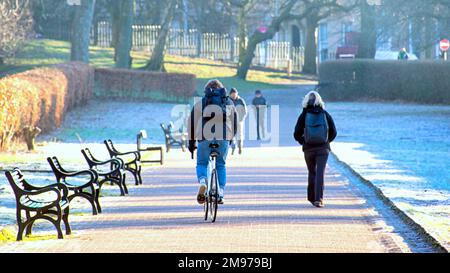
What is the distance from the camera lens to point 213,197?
14.0 meters

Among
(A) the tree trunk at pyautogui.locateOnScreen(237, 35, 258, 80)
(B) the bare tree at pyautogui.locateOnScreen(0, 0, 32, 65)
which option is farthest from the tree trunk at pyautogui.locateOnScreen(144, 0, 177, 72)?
(A) the tree trunk at pyautogui.locateOnScreen(237, 35, 258, 80)

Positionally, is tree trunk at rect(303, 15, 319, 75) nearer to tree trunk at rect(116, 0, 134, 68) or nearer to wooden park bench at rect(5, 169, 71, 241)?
tree trunk at rect(116, 0, 134, 68)

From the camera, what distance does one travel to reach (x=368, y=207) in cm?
1571

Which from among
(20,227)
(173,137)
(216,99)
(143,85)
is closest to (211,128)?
(216,99)

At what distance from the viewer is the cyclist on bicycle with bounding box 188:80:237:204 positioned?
14422 millimetres

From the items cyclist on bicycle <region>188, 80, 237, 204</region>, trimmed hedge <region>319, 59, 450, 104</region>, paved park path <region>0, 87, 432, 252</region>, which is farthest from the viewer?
trimmed hedge <region>319, 59, 450, 104</region>

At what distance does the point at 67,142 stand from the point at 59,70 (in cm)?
822

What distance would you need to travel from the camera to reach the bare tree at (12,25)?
48272 mm

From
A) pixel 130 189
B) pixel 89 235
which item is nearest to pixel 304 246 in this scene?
pixel 89 235

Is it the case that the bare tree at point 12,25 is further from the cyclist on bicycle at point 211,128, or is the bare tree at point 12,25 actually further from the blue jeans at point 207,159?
the blue jeans at point 207,159

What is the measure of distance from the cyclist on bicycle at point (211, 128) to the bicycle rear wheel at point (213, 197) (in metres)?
0.18

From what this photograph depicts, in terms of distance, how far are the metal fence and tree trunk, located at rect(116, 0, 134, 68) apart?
13580mm

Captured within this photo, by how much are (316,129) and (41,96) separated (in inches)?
600

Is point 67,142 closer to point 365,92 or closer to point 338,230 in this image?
point 338,230
